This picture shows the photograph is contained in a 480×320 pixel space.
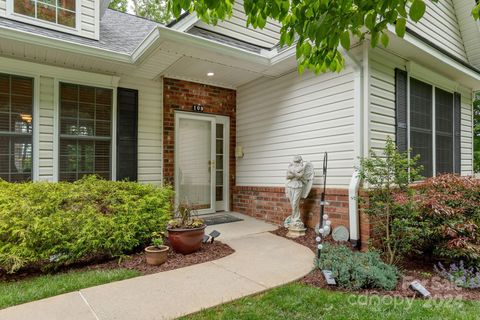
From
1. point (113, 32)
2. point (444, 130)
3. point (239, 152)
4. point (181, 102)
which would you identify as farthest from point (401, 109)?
point (113, 32)

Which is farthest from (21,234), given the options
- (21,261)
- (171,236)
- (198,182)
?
(198,182)

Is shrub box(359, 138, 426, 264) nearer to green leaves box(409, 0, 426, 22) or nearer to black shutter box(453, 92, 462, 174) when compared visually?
green leaves box(409, 0, 426, 22)

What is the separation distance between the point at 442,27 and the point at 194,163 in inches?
253

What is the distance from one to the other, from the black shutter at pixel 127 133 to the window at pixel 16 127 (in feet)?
4.42

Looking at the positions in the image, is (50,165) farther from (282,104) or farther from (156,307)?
(282,104)

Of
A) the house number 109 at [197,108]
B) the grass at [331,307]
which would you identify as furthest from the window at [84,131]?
the grass at [331,307]

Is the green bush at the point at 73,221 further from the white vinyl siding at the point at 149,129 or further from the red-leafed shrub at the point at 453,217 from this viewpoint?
the red-leafed shrub at the point at 453,217

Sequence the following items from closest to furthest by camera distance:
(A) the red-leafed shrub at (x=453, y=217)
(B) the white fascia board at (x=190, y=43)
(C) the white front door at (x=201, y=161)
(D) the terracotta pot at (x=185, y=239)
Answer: (A) the red-leafed shrub at (x=453, y=217), (D) the terracotta pot at (x=185, y=239), (B) the white fascia board at (x=190, y=43), (C) the white front door at (x=201, y=161)

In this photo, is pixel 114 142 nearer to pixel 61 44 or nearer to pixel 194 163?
pixel 194 163

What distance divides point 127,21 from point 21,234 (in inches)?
227

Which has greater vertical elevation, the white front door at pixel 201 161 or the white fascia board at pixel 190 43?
the white fascia board at pixel 190 43

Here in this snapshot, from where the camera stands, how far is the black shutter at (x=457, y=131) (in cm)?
646

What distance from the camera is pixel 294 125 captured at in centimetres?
566

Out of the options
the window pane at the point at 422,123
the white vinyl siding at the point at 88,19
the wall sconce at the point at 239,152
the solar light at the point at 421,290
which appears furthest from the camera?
the wall sconce at the point at 239,152
